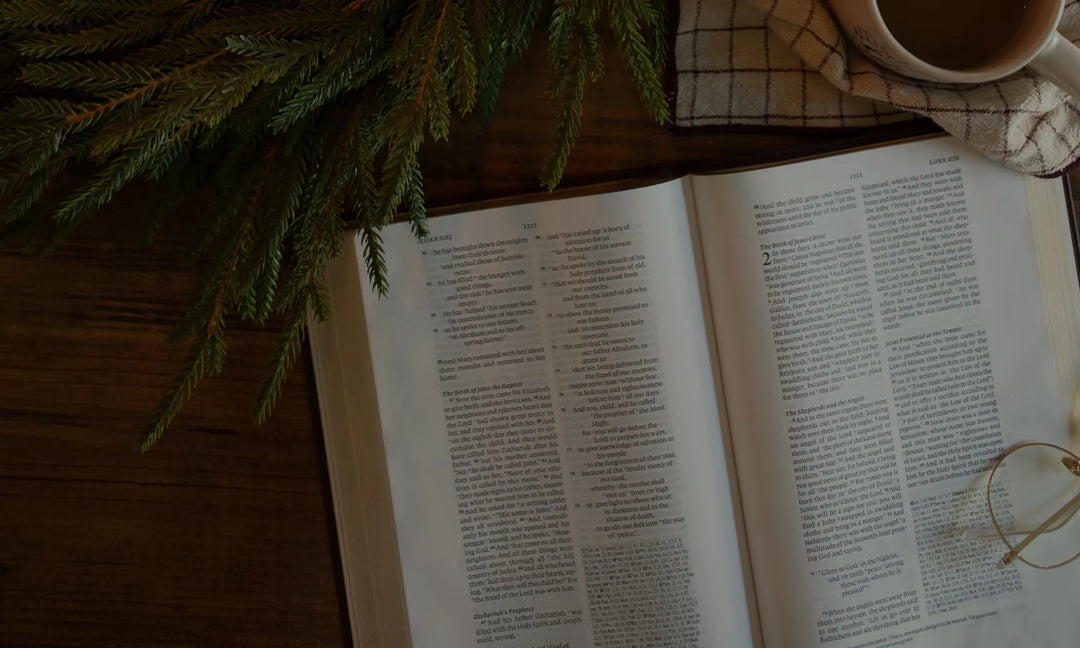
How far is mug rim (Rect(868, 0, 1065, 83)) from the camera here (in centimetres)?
54

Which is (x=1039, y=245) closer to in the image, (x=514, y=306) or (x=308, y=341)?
(x=514, y=306)

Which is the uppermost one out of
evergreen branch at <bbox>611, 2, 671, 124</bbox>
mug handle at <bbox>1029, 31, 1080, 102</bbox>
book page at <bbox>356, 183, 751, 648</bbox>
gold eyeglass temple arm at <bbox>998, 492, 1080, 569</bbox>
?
evergreen branch at <bbox>611, 2, 671, 124</bbox>

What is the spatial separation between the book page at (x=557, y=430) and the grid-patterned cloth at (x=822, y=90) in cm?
10

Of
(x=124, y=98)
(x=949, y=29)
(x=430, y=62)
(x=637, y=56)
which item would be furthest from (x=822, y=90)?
(x=124, y=98)

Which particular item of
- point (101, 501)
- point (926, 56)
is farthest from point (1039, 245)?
point (101, 501)

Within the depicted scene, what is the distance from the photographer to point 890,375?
26.5 inches

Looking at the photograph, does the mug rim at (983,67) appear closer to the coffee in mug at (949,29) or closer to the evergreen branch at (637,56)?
the coffee in mug at (949,29)

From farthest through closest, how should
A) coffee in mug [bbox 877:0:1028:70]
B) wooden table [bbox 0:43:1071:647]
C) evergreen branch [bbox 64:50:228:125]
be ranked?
wooden table [bbox 0:43:1071:647] < coffee in mug [bbox 877:0:1028:70] < evergreen branch [bbox 64:50:228:125]

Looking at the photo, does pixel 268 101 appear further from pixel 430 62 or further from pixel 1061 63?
pixel 1061 63

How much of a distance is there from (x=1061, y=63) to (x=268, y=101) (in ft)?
1.76

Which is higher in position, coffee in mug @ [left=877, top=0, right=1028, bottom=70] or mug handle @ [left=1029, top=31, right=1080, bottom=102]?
coffee in mug @ [left=877, top=0, right=1028, bottom=70]

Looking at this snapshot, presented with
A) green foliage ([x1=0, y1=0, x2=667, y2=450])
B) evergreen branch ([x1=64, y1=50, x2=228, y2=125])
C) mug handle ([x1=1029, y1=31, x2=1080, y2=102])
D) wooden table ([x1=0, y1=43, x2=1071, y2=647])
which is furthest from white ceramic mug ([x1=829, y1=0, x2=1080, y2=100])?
evergreen branch ([x1=64, y1=50, x2=228, y2=125])

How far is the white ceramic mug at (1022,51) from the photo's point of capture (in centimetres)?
55

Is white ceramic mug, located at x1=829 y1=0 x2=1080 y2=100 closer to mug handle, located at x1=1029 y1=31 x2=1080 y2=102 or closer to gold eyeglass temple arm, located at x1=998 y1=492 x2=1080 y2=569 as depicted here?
mug handle, located at x1=1029 y1=31 x2=1080 y2=102
